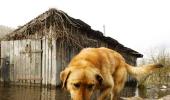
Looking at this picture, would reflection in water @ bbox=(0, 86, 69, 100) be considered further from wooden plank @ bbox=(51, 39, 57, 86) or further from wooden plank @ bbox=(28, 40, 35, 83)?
wooden plank @ bbox=(28, 40, 35, 83)

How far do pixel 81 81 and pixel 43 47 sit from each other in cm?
1302

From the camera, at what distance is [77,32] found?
20141 mm

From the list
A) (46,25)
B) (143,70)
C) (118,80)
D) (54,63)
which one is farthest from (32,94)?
(143,70)

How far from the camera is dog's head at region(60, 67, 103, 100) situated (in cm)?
644

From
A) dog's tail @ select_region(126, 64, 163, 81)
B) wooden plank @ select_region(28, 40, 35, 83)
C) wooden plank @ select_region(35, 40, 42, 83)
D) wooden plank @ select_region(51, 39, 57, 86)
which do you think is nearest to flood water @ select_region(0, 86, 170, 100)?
wooden plank @ select_region(51, 39, 57, 86)

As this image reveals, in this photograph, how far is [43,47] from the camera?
19.3 metres

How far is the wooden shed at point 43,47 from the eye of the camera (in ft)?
62.2

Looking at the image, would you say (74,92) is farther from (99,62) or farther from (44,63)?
(44,63)

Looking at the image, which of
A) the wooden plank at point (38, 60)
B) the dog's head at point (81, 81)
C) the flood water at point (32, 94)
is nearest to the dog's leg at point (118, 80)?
the dog's head at point (81, 81)

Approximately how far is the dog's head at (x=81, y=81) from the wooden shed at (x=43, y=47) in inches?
459

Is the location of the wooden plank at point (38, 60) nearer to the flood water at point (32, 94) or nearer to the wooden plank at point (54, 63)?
the wooden plank at point (54, 63)

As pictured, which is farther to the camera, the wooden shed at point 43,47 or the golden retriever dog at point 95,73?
the wooden shed at point 43,47

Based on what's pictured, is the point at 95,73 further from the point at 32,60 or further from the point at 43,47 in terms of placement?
the point at 32,60

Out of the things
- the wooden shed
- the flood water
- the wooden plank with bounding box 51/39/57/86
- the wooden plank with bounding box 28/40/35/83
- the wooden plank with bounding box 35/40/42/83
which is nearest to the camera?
the flood water
